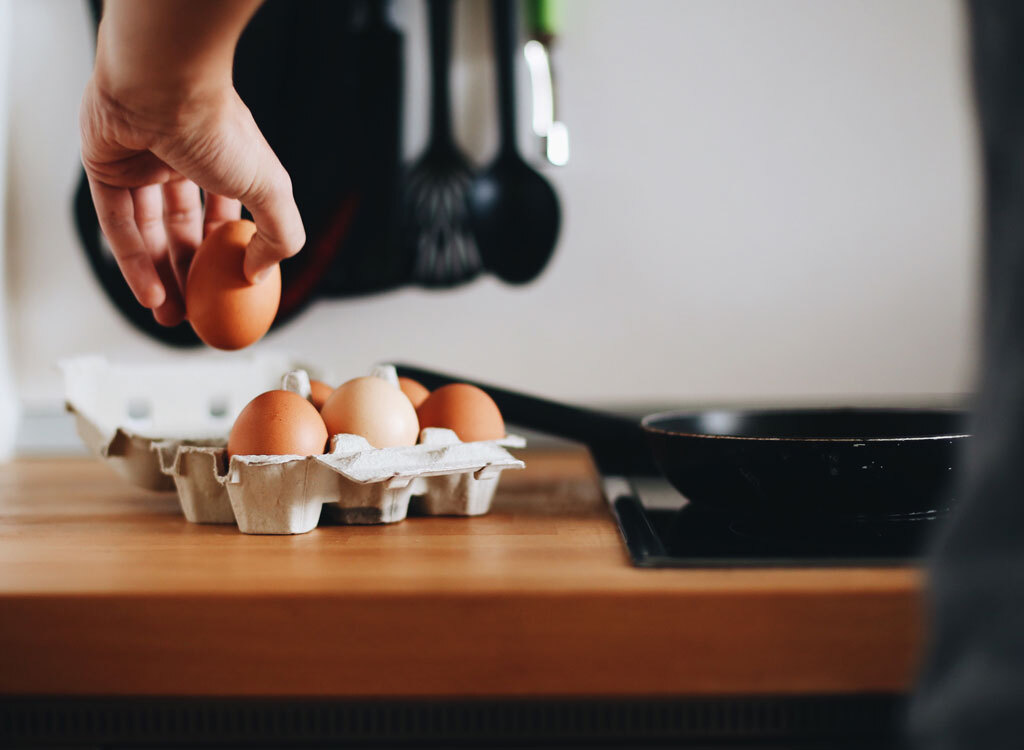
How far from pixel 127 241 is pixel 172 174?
0.26 ft

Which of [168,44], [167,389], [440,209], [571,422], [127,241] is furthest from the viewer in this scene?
[440,209]

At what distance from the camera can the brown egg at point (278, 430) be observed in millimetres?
602

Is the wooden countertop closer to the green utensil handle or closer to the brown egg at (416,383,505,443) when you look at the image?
the brown egg at (416,383,505,443)

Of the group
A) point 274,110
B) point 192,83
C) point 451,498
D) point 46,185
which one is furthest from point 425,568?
point 46,185

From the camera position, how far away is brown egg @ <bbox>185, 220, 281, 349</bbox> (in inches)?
25.7

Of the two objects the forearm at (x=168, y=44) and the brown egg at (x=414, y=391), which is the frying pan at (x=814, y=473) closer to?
the brown egg at (x=414, y=391)

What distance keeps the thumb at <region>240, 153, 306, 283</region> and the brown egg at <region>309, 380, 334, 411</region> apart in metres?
0.14

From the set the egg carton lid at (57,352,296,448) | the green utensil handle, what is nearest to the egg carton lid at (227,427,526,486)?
the egg carton lid at (57,352,296,448)

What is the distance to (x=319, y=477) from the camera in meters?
0.62

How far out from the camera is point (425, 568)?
516 millimetres

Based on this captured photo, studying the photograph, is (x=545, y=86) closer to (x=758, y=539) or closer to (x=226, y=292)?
(x=226, y=292)

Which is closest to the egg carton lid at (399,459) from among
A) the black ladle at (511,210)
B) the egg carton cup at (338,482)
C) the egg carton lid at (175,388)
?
the egg carton cup at (338,482)

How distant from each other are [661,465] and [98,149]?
0.48 m

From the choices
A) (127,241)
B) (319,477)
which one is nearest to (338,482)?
(319,477)
